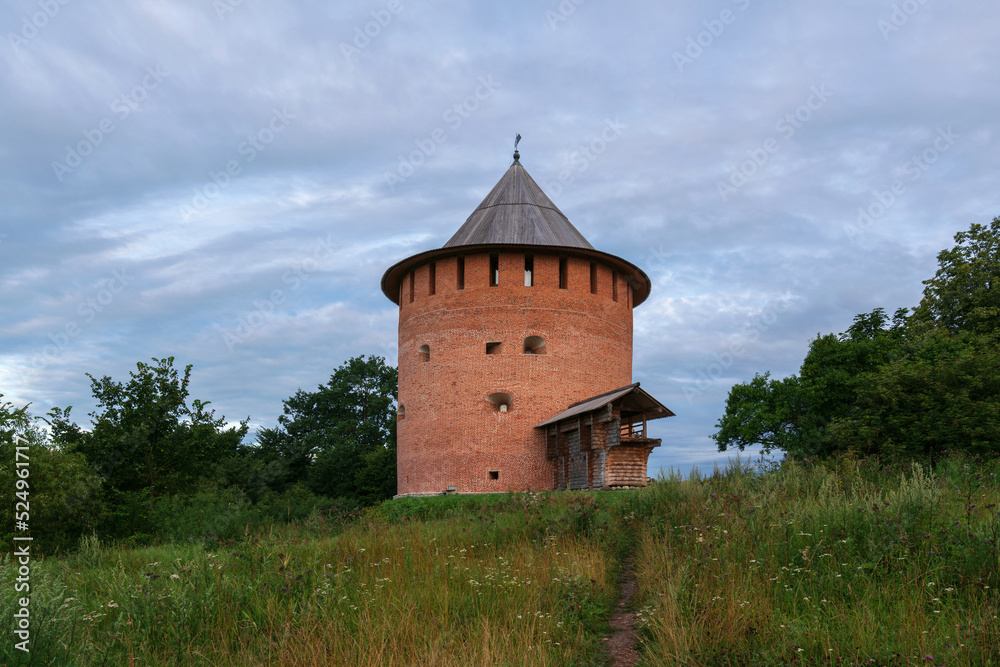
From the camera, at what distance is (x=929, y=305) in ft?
89.8

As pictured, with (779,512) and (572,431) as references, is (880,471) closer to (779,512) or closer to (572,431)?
(779,512)

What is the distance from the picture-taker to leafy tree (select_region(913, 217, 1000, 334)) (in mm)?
24797

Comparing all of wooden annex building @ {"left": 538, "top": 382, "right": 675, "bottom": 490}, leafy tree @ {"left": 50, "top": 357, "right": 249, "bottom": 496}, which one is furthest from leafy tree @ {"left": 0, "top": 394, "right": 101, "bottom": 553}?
wooden annex building @ {"left": 538, "top": 382, "right": 675, "bottom": 490}

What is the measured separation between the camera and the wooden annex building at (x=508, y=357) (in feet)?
69.8

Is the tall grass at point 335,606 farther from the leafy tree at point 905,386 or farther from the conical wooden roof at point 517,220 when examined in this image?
the conical wooden roof at point 517,220

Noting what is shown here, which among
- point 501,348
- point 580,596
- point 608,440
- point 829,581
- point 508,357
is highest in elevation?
point 501,348

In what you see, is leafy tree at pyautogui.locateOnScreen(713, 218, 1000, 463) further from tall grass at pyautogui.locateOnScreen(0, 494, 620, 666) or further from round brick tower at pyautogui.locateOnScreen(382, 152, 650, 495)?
tall grass at pyautogui.locateOnScreen(0, 494, 620, 666)

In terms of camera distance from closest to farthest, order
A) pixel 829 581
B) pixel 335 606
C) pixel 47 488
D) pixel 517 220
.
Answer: pixel 829 581
pixel 335 606
pixel 47 488
pixel 517 220

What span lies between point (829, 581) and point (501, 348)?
1698cm

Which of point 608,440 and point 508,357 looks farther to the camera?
point 508,357

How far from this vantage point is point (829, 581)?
4.94 meters

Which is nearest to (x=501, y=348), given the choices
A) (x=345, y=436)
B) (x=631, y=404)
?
(x=631, y=404)

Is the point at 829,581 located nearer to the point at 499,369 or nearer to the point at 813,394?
the point at 499,369

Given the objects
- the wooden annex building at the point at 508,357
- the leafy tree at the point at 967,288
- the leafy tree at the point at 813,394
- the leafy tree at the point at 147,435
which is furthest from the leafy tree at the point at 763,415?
the leafy tree at the point at 147,435
